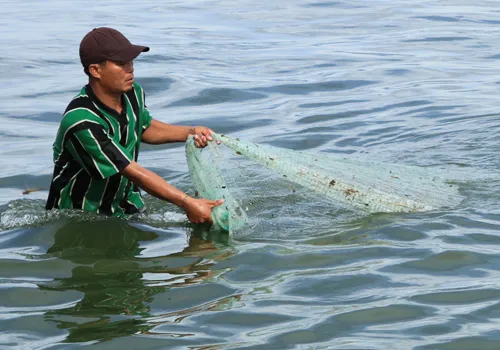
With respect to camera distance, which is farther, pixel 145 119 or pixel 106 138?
pixel 145 119

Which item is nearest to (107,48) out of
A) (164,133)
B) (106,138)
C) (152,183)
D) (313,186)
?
(106,138)

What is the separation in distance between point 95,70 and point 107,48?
6.6 inches

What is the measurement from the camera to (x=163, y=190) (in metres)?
5.64

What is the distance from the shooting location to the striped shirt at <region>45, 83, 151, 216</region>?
5.56 m

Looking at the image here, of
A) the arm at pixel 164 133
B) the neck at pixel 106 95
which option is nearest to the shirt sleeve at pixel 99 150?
the neck at pixel 106 95

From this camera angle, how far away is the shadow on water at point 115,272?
4617 mm

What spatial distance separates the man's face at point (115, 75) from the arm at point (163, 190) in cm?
46

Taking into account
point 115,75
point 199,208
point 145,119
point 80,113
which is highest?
point 115,75

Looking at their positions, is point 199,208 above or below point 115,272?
above

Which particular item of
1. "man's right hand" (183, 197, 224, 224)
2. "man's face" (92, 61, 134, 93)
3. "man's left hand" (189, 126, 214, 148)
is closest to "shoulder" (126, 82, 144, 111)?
"man's face" (92, 61, 134, 93)

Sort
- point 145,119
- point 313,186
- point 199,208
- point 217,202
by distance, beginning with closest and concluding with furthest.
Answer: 1. point 199,208
2. point 217,202
3. point 313,186
4. point 145,119

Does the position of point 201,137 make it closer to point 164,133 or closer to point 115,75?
point 164,133

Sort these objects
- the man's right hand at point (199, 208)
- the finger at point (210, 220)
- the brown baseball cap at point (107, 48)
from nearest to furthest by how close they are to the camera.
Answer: the brown baseball cap at point (107, 48), the man's right hand at point (199, 208), the finger at point (210, 220)

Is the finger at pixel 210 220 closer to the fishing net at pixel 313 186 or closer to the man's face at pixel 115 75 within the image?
the fishing net at pixel 313 186
